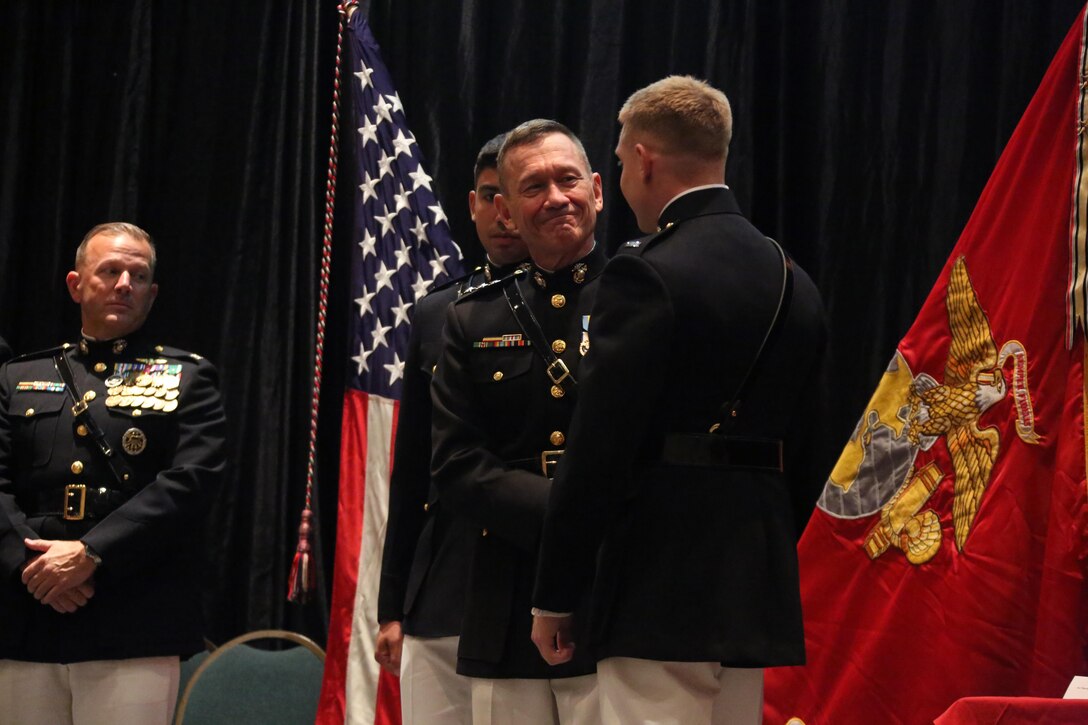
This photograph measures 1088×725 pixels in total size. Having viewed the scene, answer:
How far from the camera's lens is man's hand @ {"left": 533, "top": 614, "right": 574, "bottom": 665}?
1860 millimetres

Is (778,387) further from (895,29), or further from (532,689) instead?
(895,29)

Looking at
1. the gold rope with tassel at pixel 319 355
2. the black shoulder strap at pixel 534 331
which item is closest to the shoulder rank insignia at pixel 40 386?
the gold rope with tassel at pixel 319 355

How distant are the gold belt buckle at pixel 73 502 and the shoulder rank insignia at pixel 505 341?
132 cm

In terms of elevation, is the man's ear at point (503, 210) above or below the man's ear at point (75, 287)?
above

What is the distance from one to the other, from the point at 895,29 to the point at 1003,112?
444mm

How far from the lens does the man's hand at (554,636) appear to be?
1.86 m

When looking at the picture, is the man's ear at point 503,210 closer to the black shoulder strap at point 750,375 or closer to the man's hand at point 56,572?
the black shoulder strap at point 750,375

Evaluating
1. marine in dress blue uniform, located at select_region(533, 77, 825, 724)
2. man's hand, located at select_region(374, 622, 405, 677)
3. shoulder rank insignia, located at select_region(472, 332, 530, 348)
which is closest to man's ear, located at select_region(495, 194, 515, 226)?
shoulder rank insignia, located at select_region(472, 332, 530, 348)

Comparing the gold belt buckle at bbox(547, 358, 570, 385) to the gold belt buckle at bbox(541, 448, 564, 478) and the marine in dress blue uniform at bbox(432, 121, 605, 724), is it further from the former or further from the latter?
the gold belt buckle at bbox(541, 448, 564, 478)

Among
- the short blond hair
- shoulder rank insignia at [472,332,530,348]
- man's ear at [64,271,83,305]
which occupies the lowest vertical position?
man's ear at [64,271,83,305]

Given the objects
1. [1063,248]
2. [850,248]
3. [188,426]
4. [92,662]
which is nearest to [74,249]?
[188,426]

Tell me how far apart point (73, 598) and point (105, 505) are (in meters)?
0.25

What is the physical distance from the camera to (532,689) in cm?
213

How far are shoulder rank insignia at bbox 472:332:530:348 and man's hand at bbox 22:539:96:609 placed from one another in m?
1.25
